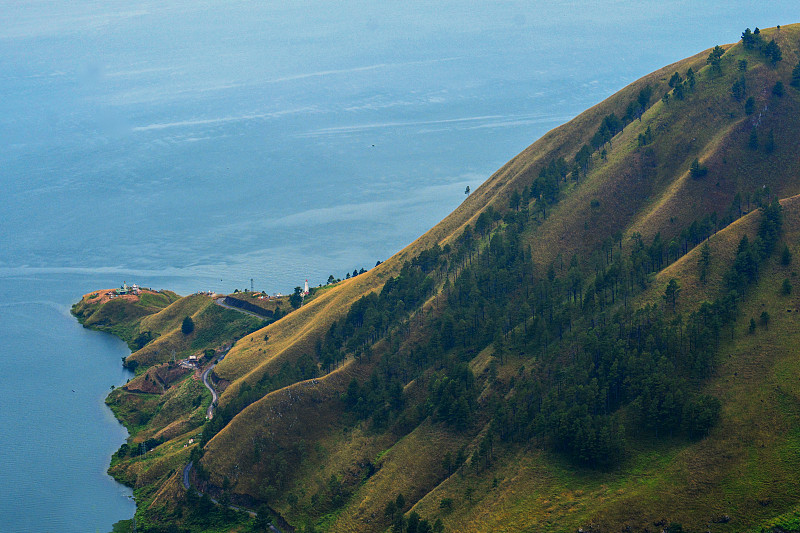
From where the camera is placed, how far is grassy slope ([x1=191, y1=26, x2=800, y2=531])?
116 m

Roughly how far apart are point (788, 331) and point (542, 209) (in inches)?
2910

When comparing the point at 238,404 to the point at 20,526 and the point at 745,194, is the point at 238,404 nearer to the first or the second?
the point at 20,526

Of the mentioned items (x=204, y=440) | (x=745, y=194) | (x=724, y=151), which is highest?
(x=724, y=151)

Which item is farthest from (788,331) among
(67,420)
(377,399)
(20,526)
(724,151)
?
(67,420)

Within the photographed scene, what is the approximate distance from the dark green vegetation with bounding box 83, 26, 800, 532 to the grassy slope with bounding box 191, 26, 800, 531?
0.37 m

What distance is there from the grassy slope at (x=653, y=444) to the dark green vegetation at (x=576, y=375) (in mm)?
374

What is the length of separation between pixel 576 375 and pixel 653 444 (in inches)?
876

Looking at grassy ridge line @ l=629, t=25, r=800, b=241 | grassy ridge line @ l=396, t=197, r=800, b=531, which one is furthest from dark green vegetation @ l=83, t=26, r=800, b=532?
grassy ridge line @ l=629, t=25, r=800, b=241

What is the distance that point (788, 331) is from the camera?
135250 mm

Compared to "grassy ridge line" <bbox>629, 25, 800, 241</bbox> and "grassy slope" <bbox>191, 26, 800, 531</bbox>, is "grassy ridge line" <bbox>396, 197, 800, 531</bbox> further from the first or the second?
"grassy ridge line" <bbox>629, 25, 800, 241</bbox>

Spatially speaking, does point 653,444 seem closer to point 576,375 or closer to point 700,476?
point 700,476

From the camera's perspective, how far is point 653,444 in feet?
418

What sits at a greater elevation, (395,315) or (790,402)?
(395,315)

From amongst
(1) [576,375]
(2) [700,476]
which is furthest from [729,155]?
(2) [700,476]
